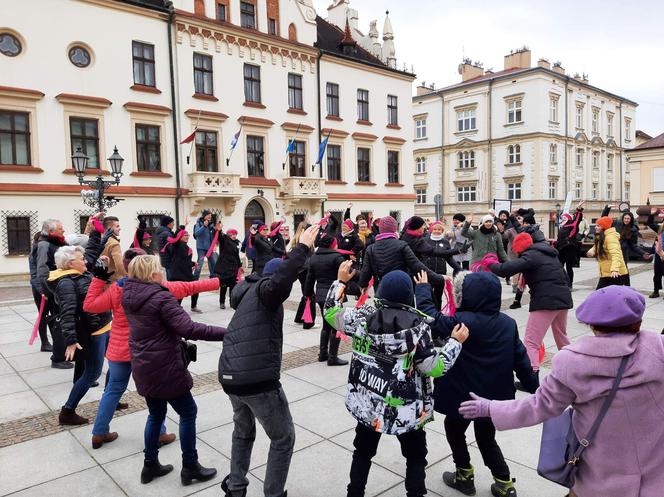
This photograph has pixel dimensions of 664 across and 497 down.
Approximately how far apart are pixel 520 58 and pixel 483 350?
1924 inches

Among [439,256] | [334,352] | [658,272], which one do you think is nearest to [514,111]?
[658,272]

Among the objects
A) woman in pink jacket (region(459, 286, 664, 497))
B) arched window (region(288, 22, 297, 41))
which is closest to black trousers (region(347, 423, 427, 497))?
woman in pink jacket (region(459, 286, 664, 497))

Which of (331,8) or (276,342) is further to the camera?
(331,8)

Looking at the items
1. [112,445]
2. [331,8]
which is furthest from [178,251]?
[331,8]

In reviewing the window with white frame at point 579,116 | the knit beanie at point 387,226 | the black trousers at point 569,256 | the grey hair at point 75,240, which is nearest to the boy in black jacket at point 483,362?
the knit beanie at point 387,226

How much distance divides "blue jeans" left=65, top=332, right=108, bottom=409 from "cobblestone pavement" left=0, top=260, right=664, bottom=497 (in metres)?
0.32

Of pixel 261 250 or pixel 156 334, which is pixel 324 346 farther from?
pixel 156 334

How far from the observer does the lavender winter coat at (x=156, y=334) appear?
3602mm

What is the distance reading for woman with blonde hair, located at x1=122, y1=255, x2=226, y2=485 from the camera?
3.61 metres

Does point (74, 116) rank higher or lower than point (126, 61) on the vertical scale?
lower

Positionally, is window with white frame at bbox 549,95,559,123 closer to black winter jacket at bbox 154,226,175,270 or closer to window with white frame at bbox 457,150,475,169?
window with white frame at bbox 457,150,475,169

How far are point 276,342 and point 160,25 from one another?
21.8m

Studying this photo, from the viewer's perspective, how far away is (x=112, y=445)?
4449 millimetres

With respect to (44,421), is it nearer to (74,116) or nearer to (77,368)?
(77,368)
